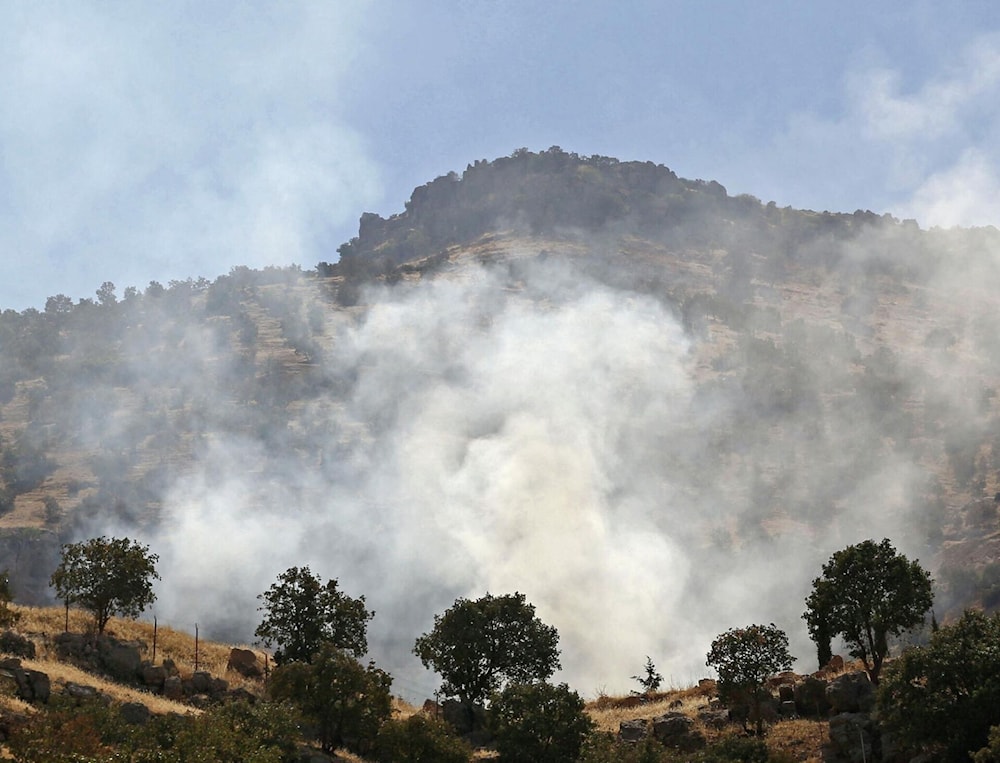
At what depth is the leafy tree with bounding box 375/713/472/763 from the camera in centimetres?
3706

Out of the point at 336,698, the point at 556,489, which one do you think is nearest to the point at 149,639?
the point at 336,698

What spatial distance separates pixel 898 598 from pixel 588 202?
16589cm

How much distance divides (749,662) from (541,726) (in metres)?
9.16

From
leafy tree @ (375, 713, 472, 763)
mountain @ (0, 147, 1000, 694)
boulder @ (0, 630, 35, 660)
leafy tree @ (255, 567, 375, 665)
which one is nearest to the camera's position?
leafy tree @ (375, 713, 472, 763)

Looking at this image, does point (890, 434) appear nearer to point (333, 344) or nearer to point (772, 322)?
point (772, 322)

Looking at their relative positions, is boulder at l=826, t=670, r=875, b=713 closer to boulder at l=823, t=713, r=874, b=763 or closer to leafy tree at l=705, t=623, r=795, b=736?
leafy tree at l=705, t=623, r=795, b=736

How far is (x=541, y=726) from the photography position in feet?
124

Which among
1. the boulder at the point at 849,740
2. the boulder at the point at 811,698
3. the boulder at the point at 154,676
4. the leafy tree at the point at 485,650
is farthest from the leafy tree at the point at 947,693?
the boulder at the point at 154,676

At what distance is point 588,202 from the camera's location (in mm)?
198750

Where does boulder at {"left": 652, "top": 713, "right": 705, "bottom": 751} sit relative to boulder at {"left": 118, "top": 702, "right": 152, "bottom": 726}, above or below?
below

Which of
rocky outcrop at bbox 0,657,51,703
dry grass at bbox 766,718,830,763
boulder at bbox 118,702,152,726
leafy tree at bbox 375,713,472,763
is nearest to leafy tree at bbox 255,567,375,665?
leafy tree at bbox 375,713,472,763

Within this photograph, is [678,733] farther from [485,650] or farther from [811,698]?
[485,650]

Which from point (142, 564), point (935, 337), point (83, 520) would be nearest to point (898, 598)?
point (142, 564)

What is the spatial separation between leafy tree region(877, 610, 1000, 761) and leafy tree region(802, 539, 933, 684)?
658 cm
